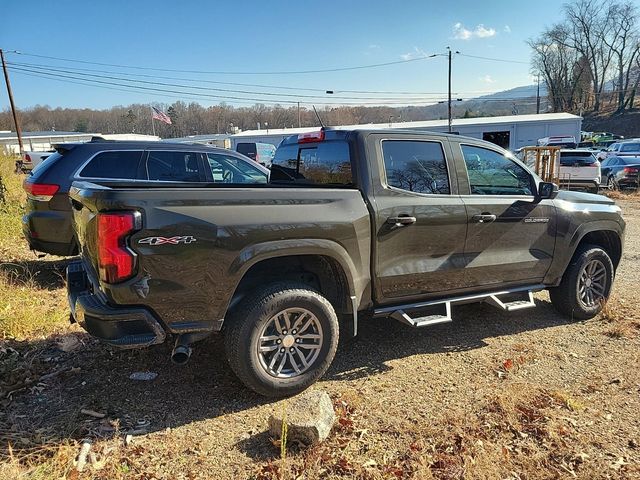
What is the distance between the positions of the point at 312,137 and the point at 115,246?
2.05 meters

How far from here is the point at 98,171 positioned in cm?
600

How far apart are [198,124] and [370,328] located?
119m

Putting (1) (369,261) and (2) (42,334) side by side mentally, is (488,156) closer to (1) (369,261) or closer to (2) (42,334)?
(1) (369,261)

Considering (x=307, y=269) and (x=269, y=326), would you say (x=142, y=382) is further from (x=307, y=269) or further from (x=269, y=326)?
(x=307, y=269)

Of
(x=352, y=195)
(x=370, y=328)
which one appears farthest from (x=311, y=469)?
(x=370, y=328)

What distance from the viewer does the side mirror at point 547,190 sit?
4.47 metres

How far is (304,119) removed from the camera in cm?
10288

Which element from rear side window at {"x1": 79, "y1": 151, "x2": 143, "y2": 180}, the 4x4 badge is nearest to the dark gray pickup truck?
the 4x4 badge

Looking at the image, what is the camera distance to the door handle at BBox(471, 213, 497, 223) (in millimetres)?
4117

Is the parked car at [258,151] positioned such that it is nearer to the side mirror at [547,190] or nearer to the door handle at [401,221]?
the side mirror at [547,190]

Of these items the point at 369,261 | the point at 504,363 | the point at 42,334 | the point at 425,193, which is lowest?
the point at 504,363

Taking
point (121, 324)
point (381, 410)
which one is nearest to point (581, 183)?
point (381, 410)

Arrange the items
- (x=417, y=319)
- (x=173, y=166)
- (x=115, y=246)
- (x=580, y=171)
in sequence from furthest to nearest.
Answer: (x=580, y=171) → (x=173, y=166) → (x=417, y=319) → (x=115, y=246)

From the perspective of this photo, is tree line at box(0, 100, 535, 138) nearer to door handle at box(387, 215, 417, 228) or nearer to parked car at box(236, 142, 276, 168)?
parked car at box(236, 142, 276, 168)
